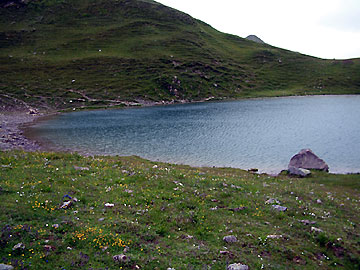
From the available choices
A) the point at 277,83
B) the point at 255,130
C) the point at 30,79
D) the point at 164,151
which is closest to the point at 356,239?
the point at 164,151

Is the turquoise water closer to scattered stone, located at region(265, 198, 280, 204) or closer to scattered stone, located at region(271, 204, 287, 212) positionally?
scattered stone, located at region(265, 198, 280, 204)

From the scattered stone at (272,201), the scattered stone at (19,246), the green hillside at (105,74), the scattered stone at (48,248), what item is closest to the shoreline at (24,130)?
the green hillside at (105,74)

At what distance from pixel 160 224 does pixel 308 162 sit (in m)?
28.9

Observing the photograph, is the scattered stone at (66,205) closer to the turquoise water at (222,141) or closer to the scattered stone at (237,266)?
the scattered stone at (237,266)

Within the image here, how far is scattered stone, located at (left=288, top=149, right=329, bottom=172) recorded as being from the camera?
114ft

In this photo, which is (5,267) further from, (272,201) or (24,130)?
(24,130)

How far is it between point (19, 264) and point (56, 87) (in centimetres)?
14087

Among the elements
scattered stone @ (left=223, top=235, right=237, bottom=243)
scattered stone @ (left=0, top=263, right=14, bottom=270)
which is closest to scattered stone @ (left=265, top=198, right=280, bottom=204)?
scattered stone @ (left=223, top=235, right=237, bottom=243)

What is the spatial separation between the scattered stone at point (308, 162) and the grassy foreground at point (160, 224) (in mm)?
13541

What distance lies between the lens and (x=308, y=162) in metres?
35.5

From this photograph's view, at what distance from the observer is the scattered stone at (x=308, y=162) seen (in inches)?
1370

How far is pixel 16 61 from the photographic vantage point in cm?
15438

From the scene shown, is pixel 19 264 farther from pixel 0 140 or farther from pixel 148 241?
pixel 0 140

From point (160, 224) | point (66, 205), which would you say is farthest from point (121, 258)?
point (66, 205)
